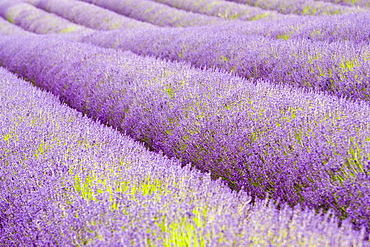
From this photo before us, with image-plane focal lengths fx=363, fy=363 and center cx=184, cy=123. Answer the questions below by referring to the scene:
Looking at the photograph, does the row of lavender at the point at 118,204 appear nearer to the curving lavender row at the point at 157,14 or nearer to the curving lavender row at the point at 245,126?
the curving lavender row at the point at 245,126

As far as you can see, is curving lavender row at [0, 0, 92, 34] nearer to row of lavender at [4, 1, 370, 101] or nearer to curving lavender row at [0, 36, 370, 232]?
row of lavender at [4, 1, 370, 101]

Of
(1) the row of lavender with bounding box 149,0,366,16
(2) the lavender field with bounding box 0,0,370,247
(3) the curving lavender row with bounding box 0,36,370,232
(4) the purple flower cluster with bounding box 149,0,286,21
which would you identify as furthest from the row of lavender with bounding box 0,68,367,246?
(4) the purple flower cluster with bounding box 149,0,286,21

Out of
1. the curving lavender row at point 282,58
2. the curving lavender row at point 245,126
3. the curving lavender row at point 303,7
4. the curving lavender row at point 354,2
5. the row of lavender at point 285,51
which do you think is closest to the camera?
the curving lavender row at point 245,126

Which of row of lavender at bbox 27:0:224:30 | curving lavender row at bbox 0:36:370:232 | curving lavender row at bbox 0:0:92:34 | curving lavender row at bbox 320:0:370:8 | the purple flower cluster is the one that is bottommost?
curving lavender row at bbox 0:0:92:34

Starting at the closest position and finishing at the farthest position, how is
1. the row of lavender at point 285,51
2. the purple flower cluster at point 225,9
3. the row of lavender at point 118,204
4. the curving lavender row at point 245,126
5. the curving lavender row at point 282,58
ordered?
the row of lavender at point 118,204, the curving lavender row at point 245,126, the curving lavender row at point 282,58, the row of lavender at point 285,51, the purple flower cluster at point 225,9

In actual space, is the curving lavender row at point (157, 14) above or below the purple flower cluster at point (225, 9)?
below

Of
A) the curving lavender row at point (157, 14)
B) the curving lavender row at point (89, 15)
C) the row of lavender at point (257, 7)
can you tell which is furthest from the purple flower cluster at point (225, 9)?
the curving lavender row at point (89, 15)

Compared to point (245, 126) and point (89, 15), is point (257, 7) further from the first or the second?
point (245, 126)
